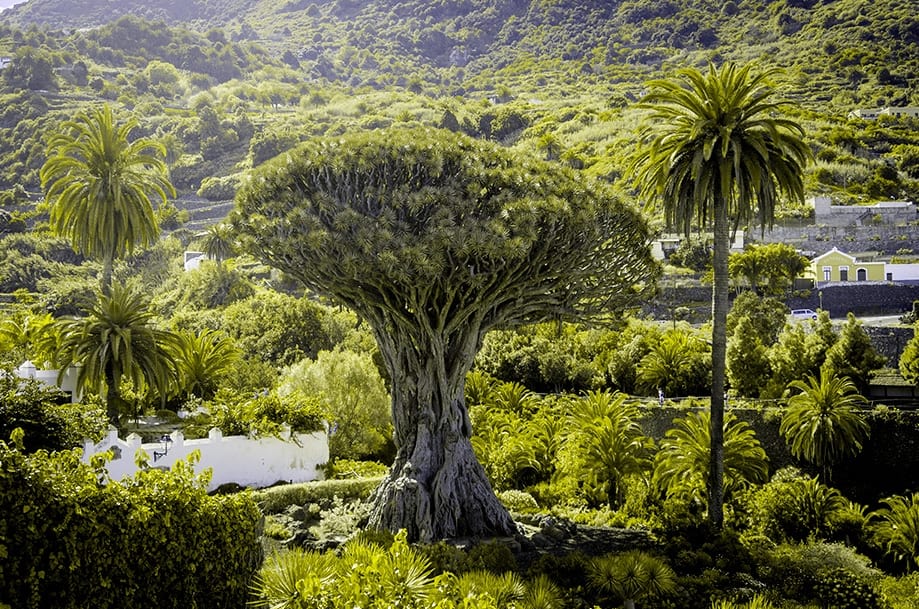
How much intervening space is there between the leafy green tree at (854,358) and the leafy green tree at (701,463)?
739 cm

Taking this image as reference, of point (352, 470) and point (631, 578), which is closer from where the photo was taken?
point (631, 578)

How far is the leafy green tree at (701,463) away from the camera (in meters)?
24.0

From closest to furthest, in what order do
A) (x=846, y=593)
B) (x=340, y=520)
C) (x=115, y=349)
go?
1. (x=846, y=593)
2. (x=340, y=520)
3. (x=115, y=349)

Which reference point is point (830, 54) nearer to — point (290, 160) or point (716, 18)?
point (716, 18)

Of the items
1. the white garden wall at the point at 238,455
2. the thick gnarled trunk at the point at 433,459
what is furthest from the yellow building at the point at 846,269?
the thick gnarled trunk at the point at 433,459

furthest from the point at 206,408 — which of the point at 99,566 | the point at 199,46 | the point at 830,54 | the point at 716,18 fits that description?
the point at 199,46

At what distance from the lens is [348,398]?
1124 inches

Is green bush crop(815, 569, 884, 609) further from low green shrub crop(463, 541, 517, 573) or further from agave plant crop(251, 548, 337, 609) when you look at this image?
agave plant crop(251, 548, 337, 609)

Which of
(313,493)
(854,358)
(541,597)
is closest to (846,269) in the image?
(854,358)

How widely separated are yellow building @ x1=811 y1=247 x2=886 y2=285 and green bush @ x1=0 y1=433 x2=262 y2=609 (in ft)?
151

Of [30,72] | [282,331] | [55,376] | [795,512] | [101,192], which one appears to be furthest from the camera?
[30,72]

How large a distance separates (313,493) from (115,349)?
641 centimetres

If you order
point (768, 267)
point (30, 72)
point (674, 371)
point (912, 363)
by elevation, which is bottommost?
point (674, 371)

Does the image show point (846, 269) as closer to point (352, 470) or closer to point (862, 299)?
point (862, 299)
